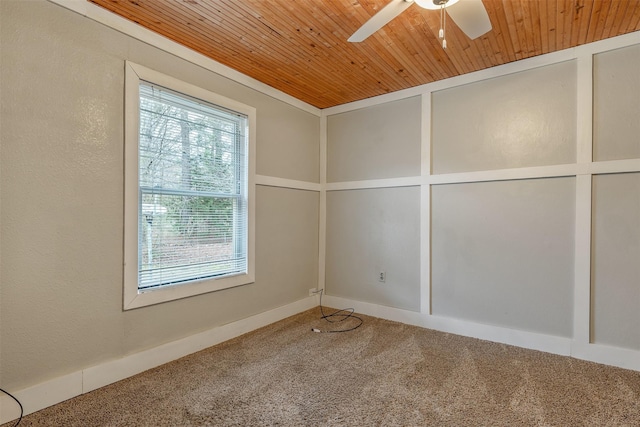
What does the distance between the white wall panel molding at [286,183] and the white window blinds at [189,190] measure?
9.4 inches

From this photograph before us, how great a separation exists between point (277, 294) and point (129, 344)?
4.99 feet

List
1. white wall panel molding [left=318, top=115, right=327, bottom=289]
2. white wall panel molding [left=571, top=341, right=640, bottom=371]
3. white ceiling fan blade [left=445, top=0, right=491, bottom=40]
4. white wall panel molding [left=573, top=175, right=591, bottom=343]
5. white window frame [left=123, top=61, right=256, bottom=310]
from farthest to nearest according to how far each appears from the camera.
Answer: white wall panel molding [left=318, top=115, right=327, bottom=289] → white wall panel molding [left=573, top=175, right=591, bottom=343] → white wall panel molding [left=571, top=341, right=640, bottom=371] → white window frame [left=123, top=61, right=256, bottom=310] → white ceiling fan blade [left=445, top=0, right=491, bottom=40]

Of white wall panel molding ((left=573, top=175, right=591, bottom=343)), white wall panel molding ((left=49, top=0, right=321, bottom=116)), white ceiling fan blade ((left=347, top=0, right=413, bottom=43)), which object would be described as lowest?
white wall panel molding ((left=573, top=175, right=591, bottom=343))

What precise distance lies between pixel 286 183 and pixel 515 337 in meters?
2.70

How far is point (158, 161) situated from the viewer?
95.9 inches

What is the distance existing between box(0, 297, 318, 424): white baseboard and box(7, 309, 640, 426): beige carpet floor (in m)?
0.06

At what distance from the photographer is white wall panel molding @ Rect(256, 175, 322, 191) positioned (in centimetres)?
328

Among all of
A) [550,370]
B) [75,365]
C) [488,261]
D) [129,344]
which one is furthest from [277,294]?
[550,370]

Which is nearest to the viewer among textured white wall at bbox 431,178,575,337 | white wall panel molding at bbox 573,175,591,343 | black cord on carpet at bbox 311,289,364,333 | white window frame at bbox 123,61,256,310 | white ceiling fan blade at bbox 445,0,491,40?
white ceiling fan blade at bbox 445,0,491,40

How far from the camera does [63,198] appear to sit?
6.39 feet

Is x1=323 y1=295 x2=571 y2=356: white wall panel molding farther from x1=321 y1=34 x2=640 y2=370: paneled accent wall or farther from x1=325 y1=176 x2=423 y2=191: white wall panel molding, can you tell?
x1=325 y1=176 x2=423 y2=191: white wall panel molding

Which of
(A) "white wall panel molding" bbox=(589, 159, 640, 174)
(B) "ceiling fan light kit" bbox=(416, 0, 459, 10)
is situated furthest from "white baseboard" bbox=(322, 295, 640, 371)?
(B) "ceiling fan light kit" bbox=(416, 0, 459, 10)

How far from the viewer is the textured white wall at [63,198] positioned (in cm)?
177

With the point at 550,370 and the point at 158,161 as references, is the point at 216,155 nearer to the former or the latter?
the point at 158,161
